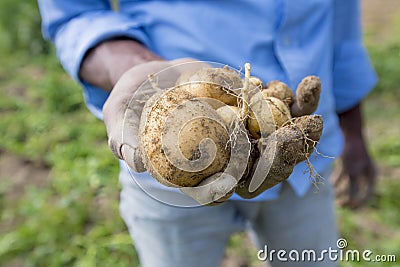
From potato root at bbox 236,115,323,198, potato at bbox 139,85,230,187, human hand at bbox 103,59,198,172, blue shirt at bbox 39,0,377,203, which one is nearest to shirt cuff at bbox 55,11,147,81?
blue shirt at bbox 39,0,377,203

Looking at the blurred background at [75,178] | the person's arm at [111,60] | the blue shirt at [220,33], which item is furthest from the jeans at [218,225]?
the blurred background at [75,178]

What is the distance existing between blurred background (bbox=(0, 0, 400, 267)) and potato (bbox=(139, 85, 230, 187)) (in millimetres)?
1698

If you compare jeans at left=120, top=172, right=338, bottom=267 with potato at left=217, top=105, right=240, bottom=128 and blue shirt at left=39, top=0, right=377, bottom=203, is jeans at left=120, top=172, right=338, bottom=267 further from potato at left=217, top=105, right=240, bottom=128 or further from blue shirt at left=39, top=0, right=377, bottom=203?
potato at left=217, top=105, right=240, bottom=128

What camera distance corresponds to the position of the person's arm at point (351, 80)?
183cm

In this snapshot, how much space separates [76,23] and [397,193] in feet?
7.62

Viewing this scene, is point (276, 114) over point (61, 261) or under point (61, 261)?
over

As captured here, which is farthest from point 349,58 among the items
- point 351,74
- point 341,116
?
point 341,116

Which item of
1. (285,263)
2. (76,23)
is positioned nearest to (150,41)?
(76,23)

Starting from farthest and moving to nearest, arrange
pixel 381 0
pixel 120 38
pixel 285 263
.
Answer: pixel 381 0 < pixel 285 263 < pixel 120 38

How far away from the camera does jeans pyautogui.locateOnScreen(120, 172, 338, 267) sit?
149cm

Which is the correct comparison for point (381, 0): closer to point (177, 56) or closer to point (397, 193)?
point (397, 193)

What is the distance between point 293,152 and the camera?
0.99 meters

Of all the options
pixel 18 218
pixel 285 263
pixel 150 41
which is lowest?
pixel 18 218

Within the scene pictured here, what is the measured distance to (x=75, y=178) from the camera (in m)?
3.29
